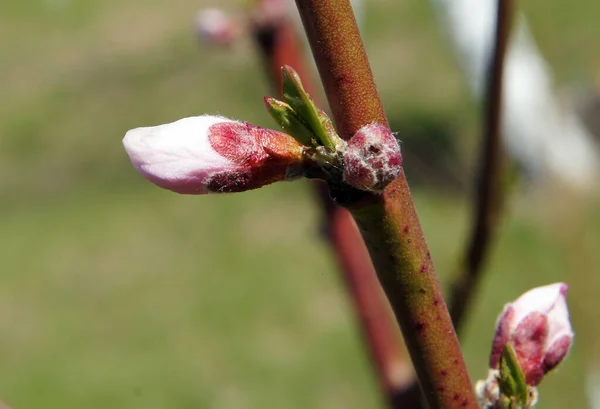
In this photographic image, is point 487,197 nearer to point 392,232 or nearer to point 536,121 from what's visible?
point 392,232

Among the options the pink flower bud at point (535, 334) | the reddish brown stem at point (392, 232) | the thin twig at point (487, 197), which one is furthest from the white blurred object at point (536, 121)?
the reddish brown stem at point (392, 232)

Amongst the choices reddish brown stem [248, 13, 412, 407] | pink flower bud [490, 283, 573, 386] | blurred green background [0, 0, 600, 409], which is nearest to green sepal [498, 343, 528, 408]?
pink flower bud [490, 283, 573, 386]

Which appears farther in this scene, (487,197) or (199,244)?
(199,244)

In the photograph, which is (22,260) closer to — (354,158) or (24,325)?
(24,325)

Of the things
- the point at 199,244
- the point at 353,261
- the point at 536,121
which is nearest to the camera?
the point at 353,261

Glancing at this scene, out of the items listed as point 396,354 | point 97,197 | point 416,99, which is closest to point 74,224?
point 97,197

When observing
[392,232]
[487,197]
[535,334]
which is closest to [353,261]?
[487,197]

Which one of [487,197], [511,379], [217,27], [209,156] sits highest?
[217,27]

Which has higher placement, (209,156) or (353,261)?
(209,156)
